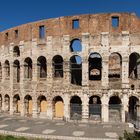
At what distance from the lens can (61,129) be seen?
2270 centimetres

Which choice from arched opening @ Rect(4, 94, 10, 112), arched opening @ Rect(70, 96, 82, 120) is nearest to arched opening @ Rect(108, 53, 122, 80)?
arched opening @ Rect(70, 96, 82, 120)

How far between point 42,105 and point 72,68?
18.0 feet

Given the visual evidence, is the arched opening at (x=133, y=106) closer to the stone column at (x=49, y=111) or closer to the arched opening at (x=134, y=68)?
the arched opening at (x=134, y=68)

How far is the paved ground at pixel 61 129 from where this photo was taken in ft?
65.9

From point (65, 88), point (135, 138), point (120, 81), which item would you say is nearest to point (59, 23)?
point (65, 88)

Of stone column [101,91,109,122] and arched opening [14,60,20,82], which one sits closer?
stone column [101,91,109,122]

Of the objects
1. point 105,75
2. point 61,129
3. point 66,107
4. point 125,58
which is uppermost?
point 125,58

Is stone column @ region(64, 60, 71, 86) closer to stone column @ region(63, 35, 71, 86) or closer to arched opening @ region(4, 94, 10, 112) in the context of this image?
stone column @ region(63, 35, 71, 86)

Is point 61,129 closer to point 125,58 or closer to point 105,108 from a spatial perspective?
point 105,108

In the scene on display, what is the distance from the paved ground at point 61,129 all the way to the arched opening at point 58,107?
1.51 meters

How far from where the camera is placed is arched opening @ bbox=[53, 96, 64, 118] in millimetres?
28234

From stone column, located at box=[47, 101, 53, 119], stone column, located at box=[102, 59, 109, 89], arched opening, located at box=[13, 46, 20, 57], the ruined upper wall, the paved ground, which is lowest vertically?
the paved ground

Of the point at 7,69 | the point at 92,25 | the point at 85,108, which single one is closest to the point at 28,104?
the point at 7,69

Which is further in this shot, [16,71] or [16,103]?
[16,71]
